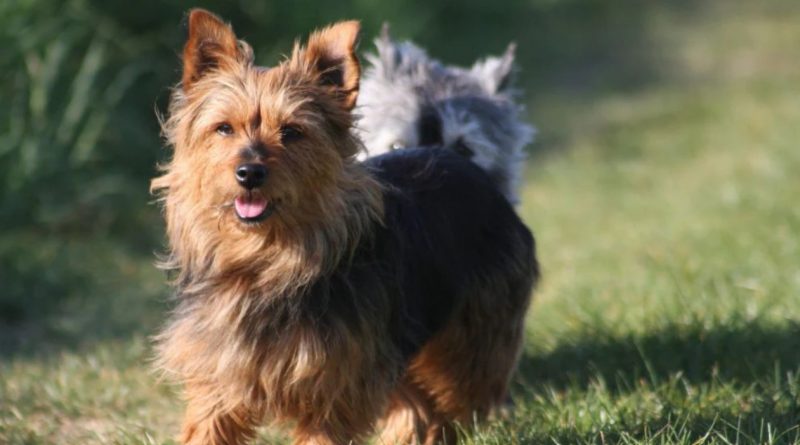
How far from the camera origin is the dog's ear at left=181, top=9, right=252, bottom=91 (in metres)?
4.21

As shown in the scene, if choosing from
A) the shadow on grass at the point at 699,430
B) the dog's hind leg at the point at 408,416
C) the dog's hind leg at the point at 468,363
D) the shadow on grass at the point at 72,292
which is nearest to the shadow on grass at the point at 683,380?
the shadow on grass at the point at 699,430

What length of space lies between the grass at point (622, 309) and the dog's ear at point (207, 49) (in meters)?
1.48

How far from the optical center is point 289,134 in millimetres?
4133

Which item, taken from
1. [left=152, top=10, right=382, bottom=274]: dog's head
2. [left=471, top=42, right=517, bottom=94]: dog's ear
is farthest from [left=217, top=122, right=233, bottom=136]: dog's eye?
[left=471, top=42, right=517, bottom=94]: dog's ear

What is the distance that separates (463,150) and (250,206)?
1.80 meters

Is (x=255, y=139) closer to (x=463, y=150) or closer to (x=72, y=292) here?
(x=463, y=150)

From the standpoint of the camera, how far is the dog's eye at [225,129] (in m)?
4.13

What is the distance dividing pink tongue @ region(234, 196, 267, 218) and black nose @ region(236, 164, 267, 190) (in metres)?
0.06

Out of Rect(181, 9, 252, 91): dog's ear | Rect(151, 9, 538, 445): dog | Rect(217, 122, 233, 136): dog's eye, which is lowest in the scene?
Rect(151, 9, 538, 445): dog

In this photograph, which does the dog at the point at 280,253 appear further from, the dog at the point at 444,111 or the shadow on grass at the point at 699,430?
the dog at the point at 444,111

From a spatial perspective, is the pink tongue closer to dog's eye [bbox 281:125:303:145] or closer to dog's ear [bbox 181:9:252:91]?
dog's eye [bbox 281:125:303:145]

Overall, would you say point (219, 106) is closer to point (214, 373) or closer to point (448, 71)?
point (214, 373)

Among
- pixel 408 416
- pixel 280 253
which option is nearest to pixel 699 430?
pixel 408 416

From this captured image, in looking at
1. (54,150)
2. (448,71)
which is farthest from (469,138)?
(54,150)
